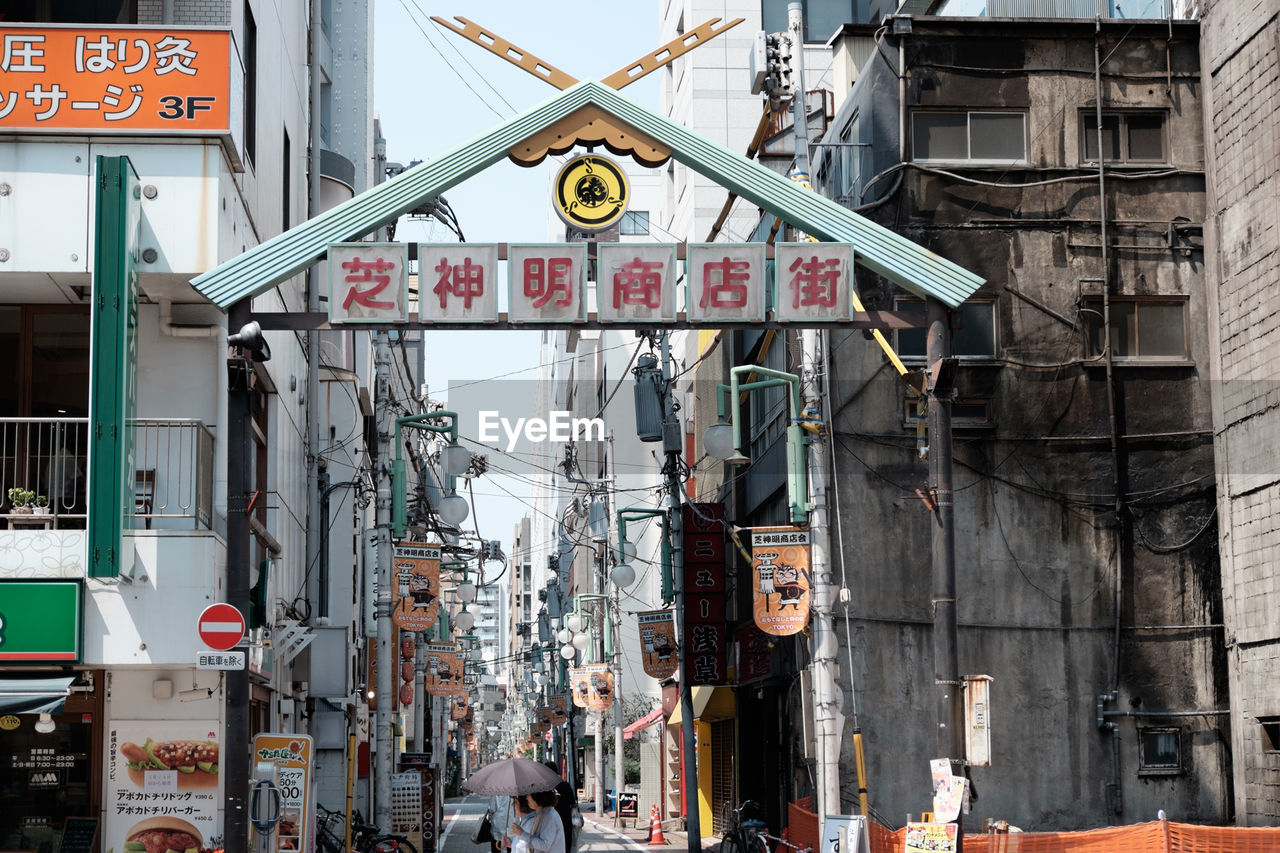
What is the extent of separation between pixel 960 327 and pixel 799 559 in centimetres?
535

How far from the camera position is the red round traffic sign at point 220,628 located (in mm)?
15500

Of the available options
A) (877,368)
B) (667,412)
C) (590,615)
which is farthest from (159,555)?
(590,615)

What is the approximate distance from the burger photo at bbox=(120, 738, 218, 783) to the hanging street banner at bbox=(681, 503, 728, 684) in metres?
15.7

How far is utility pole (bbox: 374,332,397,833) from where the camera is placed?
91.2ft

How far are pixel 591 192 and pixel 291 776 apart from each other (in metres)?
8.42

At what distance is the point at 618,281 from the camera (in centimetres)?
1731

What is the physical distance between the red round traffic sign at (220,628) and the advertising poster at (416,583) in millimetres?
13347

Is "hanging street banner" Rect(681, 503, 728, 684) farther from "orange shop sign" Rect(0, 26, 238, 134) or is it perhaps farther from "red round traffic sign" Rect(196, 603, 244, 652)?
"red round traffic sign" Rect(196, 603, 244, 652)

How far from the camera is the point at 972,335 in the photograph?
82.9 feet

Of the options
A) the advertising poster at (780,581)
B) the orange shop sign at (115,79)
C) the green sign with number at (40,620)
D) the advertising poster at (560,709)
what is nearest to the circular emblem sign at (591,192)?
the orange shop sign at (115,79)

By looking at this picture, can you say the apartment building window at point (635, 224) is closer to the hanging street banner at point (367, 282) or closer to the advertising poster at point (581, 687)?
the advertising poster at point (581, 687)

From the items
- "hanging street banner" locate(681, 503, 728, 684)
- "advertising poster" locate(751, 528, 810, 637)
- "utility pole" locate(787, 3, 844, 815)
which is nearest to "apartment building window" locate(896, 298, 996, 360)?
"utility pole" locate(787, 3, 844, 815)

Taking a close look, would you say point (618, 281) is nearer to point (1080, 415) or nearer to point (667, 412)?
point (1080, 415)

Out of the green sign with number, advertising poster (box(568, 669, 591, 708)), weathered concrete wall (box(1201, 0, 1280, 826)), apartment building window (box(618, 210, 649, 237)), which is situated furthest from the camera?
apartment building window (box(618, 210, 649, 237))
